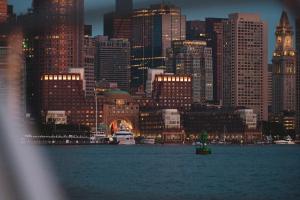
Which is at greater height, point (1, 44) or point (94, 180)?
point (1, 44)

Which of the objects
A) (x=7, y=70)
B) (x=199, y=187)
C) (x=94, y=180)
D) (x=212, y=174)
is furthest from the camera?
(x=212, y=174)

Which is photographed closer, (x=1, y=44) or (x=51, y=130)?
(x=1, y=44)

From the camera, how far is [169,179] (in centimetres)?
6562

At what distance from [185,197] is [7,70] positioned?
36.0m

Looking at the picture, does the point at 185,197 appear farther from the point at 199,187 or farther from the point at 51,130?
the point at 51,130

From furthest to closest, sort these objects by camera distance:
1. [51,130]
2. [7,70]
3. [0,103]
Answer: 1. [51,130]
2. [7,70]
3. [0,103]

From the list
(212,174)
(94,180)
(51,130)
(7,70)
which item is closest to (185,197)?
(94,180)

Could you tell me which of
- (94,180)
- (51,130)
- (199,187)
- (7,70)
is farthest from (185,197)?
(51,130)

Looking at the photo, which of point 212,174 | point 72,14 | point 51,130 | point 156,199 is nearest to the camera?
point 72,14

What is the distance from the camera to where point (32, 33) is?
971 cm

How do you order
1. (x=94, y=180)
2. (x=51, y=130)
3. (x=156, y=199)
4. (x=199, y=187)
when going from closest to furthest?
1. (x=156, y=199)
2. (x=199, y=187)
3. (x=94, y=180)
4. (x=51, y=130)

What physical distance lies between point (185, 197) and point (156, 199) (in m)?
3.45

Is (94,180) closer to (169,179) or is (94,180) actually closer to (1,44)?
(169,179)

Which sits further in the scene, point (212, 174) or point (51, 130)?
point (51, 130)
